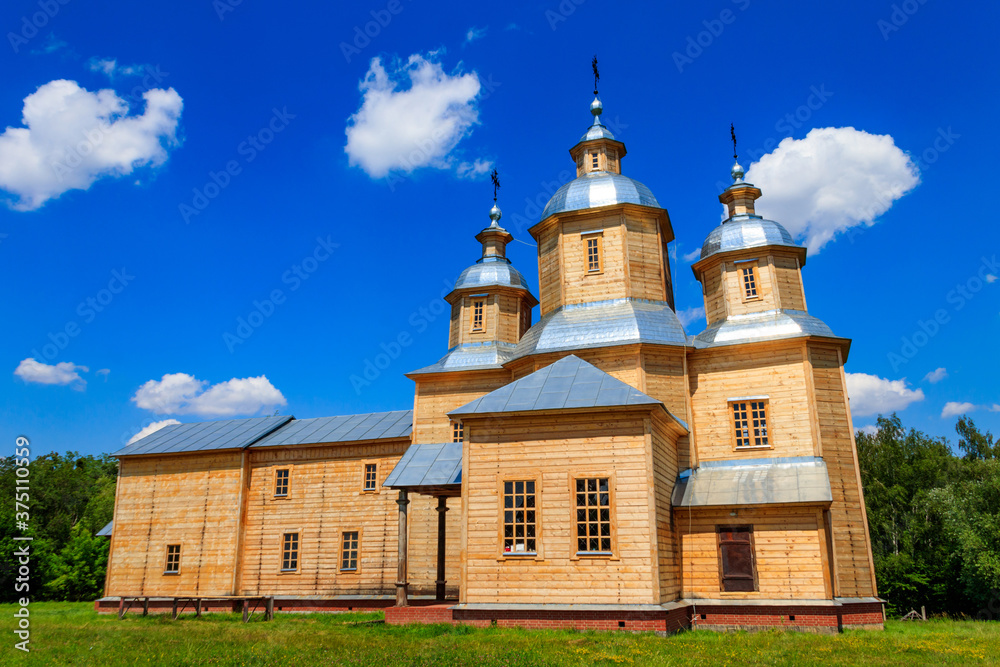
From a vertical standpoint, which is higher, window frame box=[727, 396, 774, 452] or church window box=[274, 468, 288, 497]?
window frame box=[727, 396, 774, 452]

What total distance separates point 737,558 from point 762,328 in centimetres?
667

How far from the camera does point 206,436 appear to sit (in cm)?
2791

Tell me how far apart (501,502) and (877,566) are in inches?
905

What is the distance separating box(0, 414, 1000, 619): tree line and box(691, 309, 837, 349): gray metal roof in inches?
484

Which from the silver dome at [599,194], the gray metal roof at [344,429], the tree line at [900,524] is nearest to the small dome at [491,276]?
the silver dome at [599,194]

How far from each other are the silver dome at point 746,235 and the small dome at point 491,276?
7.46 m

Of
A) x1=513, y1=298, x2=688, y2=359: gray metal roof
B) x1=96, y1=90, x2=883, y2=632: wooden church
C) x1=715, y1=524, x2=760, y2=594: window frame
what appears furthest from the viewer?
x1=513, y1=298, x2=688, y2=359: gray metal roof

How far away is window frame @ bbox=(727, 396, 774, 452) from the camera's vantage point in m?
18.8

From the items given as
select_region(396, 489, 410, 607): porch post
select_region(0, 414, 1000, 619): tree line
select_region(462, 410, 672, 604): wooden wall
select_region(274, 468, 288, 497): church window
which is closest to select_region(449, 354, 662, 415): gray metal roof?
select_region(462, 410, 672, 604): wooden wall

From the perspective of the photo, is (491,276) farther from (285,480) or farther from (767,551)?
(767,551)

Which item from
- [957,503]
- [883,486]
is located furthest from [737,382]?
[883,486]

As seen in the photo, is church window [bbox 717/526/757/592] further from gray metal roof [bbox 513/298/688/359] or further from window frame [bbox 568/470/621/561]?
gray metal roof [bbox 513/298/688/359]

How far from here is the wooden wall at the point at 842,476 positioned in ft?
57.4

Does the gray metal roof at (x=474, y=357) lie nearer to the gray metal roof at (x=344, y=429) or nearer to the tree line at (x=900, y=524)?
the gray metal roof at (x=344, y=429)
